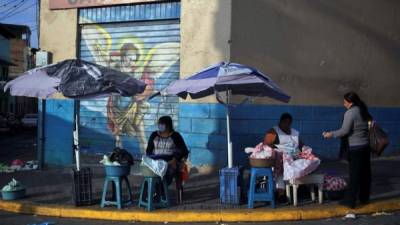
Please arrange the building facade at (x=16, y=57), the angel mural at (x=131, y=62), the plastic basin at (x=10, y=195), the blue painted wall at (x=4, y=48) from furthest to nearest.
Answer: the blue painted wall at (x=4, y=48)
the building facade at (x=16, y=57)
the angel mural at (x=131, y=62)
the plastic basin at (x=10, y=195)

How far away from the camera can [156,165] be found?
28.1 feet

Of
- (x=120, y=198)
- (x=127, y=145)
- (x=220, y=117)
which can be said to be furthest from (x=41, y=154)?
(x=120, y=198)

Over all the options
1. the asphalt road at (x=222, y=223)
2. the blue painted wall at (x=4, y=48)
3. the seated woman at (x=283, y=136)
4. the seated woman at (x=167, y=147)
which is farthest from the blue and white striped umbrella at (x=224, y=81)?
the blue painted wall at (x=4, y=48)

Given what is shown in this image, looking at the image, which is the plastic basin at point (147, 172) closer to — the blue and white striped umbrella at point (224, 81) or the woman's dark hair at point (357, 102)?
the blue and white striped umbrella at point (224, 81)

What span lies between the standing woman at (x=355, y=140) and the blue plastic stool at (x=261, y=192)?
1047 mm

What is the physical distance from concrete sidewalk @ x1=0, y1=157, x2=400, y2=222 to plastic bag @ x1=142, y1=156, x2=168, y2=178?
590mm

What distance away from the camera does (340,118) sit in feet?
44.7

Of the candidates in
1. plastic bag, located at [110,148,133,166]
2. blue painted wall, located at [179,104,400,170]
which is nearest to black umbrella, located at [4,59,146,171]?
plastic bag, located at [110,148,133,166]

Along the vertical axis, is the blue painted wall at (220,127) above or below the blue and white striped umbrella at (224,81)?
below

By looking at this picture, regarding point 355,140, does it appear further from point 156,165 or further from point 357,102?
point 156,165

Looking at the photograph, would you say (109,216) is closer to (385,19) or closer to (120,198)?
(120,198)

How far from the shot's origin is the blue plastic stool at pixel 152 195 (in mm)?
8625

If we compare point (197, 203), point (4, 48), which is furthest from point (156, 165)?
point (4, 48)

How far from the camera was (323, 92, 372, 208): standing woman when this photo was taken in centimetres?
848
